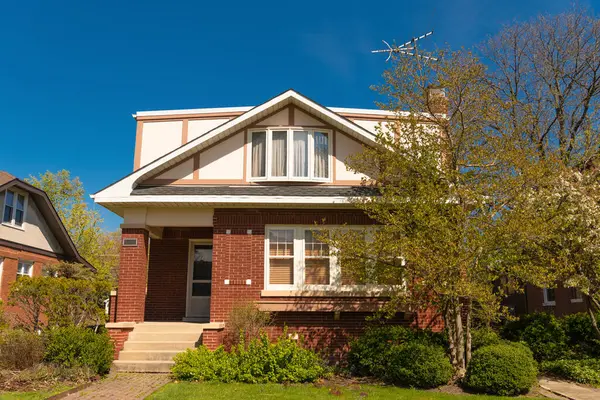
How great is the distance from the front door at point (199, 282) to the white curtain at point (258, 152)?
327cm

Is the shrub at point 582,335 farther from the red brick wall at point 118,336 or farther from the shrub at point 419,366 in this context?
the red brick wall at point 118,336

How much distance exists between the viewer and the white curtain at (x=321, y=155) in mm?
13508

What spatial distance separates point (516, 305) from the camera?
28.2 metres

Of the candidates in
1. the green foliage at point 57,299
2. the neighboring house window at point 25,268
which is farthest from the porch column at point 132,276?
the neighboring house window at point 25,268

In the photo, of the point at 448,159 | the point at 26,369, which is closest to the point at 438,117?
the point at 448,159

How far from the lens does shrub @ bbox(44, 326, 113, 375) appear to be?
9.91 metres

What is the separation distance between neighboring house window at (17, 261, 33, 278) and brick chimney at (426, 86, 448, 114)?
54.5 feet

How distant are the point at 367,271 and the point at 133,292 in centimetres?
579

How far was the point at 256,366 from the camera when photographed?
998 centimetres

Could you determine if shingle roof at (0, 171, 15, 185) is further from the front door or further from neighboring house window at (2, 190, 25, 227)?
the front door

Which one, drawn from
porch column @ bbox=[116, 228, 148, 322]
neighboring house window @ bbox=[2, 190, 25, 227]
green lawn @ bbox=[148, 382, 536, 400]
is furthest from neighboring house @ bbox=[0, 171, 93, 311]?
green lawn @ bbox=[148, 382, 536, 400]

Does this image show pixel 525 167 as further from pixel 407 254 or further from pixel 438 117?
pixel 407 254

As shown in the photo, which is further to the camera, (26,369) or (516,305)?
(516,305)

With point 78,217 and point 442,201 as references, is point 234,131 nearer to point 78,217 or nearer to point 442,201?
point 442,201
